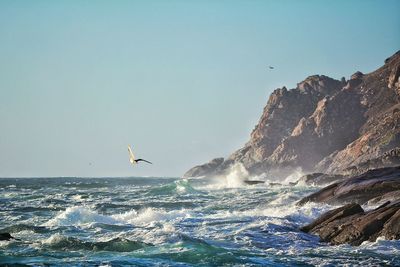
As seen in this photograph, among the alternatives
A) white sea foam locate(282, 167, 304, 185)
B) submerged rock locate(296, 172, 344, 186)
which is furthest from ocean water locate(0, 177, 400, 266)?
white sea foam locate(282, 167, 304, 185)

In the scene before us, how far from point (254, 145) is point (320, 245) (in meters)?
124

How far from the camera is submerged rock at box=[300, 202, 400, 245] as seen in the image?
1959 centimetres

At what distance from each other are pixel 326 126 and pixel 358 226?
100 m

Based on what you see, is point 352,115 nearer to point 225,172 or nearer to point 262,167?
point 262,167

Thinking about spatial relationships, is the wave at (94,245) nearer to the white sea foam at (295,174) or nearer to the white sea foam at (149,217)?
the white sea foam at (149,217)

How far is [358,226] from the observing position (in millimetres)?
20297

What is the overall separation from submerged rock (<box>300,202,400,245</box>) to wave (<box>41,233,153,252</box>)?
654cm

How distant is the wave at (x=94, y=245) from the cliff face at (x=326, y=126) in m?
54.4

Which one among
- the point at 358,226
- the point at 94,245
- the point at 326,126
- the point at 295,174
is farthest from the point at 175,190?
the point at 326,126

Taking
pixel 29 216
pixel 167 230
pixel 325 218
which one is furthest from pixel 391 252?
pixel 29 216

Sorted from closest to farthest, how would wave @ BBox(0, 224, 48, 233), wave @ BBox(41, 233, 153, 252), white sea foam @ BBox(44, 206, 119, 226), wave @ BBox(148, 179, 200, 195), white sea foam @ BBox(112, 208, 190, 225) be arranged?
wave @ BBox(41, 233, 153, 252), wave @ BBox(0, 224, 48, 233), white sea foam @ BBox(44, 206, 119, 226), white sea foam @ BBox(112, 208, 190, 225), wave @ BBox(148, 179, 200, 195)

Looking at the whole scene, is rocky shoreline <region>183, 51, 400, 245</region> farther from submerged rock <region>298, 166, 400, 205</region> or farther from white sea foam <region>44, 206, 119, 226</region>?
white sea foam <region>44, 206, 119, 226</region>

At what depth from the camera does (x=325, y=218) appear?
76.0 ft

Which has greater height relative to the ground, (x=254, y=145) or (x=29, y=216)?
(x=254, y=145)
